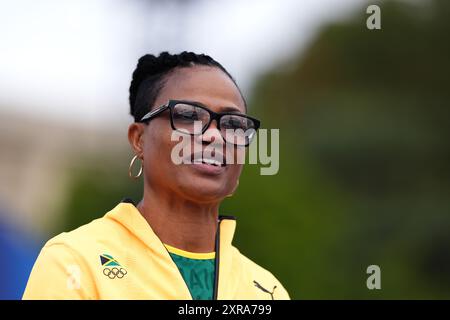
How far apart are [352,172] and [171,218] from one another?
9.71 m

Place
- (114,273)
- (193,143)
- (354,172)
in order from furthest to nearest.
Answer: (354,172) < (193,143) < (114,273)

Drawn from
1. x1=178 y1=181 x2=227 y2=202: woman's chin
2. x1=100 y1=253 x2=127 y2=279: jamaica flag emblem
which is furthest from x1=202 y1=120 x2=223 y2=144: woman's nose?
x1=100 y1=253 x2=127 y2=279: jamaica flag emblem

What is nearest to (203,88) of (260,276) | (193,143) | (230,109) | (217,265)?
(230,109)

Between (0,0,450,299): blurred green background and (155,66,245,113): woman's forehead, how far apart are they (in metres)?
6.14

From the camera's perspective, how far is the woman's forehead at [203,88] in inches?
136

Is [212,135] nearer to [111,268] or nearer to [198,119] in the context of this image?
Answer: [198,119]

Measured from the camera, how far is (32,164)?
15922 millimetres

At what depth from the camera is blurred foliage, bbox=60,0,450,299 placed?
10492 millimetres

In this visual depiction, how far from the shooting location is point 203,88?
3.48 metres

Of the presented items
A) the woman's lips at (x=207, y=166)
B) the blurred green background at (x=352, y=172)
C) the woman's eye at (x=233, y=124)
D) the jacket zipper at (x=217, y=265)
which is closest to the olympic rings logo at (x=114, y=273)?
the jacket zipper at (x=217, y=265)

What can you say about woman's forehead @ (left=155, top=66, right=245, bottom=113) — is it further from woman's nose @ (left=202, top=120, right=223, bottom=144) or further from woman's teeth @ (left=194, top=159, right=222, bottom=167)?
woman's teeth @ (left=194, top=159, right=222, bottom=167)

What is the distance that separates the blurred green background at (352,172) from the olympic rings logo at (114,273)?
6347mm
